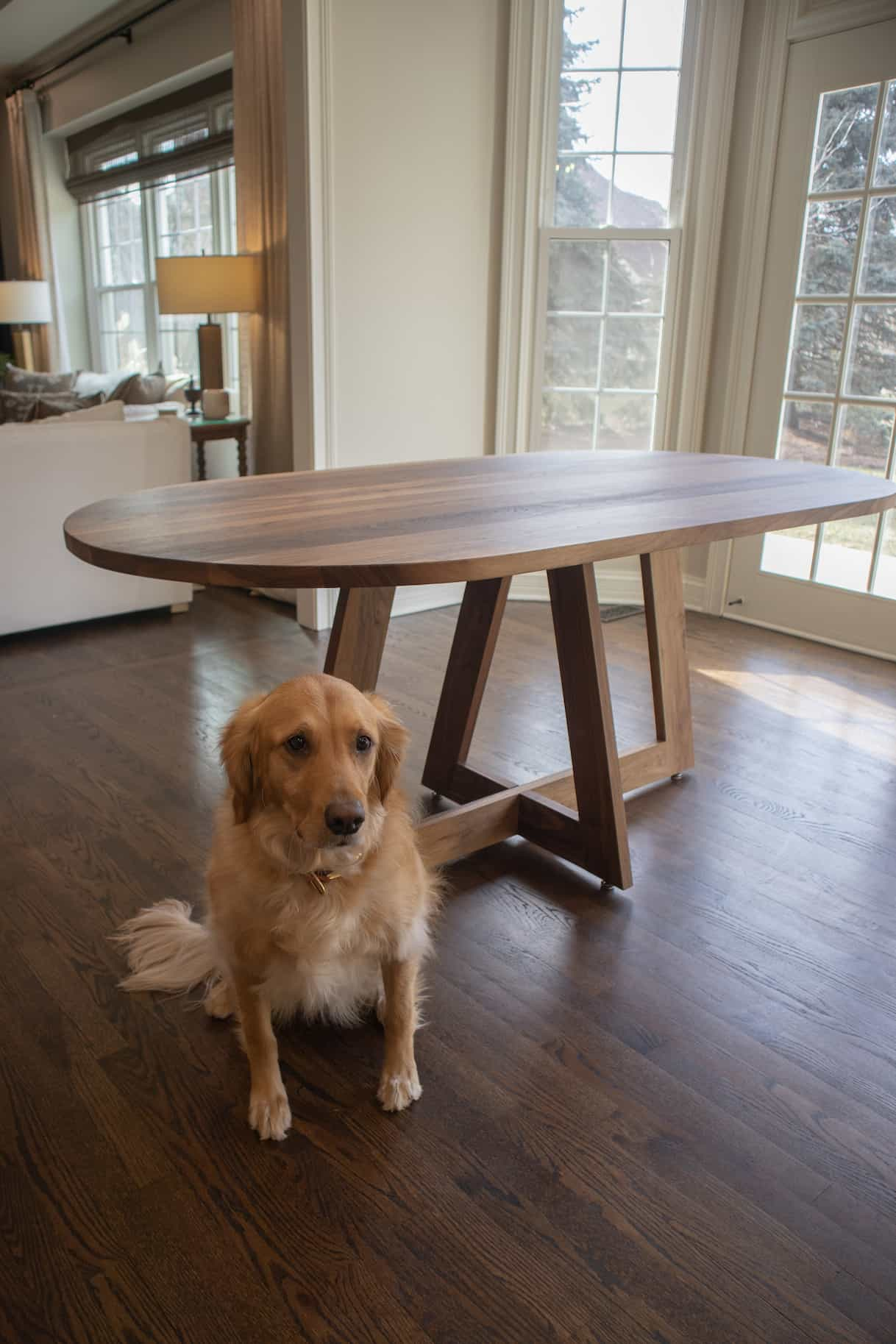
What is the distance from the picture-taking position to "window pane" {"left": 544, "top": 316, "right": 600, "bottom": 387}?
3.97 metres

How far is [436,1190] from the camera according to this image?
1.28m

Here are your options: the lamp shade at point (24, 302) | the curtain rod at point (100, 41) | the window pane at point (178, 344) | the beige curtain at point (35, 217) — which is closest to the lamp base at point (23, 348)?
the beige curtain at point (35, 217)

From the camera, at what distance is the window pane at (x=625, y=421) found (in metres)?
4.03

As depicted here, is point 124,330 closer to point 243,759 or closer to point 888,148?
point 888,148

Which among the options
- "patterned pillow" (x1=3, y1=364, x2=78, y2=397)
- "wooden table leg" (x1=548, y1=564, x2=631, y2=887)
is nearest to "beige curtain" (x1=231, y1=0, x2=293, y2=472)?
"patterned pillow" (x1=3, y1=364, x2=78, y2=397)

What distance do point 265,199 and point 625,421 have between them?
215 centimetres

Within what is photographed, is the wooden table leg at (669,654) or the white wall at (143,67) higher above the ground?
the white wall at (143,67)

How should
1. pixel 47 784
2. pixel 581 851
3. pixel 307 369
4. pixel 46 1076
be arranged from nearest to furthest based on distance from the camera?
pixel 46 1076 → pixel 581 851 → pixel 47 784 → pixel 307 369

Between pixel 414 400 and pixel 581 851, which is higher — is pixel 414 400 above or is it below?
above

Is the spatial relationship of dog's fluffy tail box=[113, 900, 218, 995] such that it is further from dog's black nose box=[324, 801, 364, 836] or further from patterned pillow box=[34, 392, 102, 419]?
patterned pillow box=[34, 392, 102, 419]

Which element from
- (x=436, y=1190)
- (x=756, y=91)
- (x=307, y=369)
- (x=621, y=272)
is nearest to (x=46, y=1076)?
(x=436, y=1190)

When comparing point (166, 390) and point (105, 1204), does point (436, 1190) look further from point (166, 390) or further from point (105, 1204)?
point (166, 390)

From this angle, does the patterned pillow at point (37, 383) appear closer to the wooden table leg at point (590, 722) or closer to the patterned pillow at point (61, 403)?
the patterned pillow at point (61, 403)

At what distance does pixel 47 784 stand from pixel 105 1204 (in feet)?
4.44
